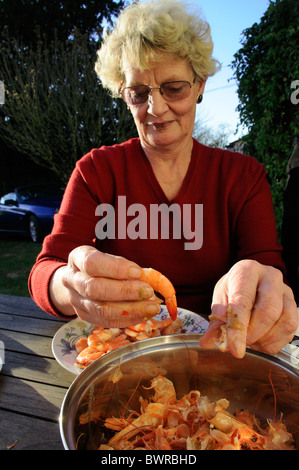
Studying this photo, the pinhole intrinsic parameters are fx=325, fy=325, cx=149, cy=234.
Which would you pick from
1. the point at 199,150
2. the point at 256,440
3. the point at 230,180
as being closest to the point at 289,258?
the point at 230,180

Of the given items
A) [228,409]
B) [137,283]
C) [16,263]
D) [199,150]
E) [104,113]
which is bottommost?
[16,263]

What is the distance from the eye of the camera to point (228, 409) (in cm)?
93

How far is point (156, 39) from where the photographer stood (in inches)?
60.6

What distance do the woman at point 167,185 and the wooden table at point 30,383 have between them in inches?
11.8

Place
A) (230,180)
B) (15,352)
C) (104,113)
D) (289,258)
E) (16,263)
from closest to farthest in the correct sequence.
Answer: (15,352)
(230,180)
(289,258)
(16,263)
(104,113)

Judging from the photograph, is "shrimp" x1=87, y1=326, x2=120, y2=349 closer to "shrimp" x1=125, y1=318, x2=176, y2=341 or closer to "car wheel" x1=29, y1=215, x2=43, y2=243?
"shrimp" x1=125, y1=318, x2=176, y2=341

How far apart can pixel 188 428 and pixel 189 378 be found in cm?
17

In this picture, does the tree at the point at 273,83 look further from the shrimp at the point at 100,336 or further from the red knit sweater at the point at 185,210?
the shrimp at the point at 100,336

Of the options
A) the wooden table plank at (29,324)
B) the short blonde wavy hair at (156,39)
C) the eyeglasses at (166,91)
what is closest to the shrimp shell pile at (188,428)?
the wooden table plank at (29,324)

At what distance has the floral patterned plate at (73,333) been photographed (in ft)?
3.48

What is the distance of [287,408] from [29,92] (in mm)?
8403

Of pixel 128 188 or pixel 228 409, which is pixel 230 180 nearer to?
pixel 128 188

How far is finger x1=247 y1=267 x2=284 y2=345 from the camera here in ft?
2.64

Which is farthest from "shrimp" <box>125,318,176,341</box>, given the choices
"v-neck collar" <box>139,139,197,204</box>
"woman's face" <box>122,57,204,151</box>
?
"woman's face" <box>122,57,204,151</box>
